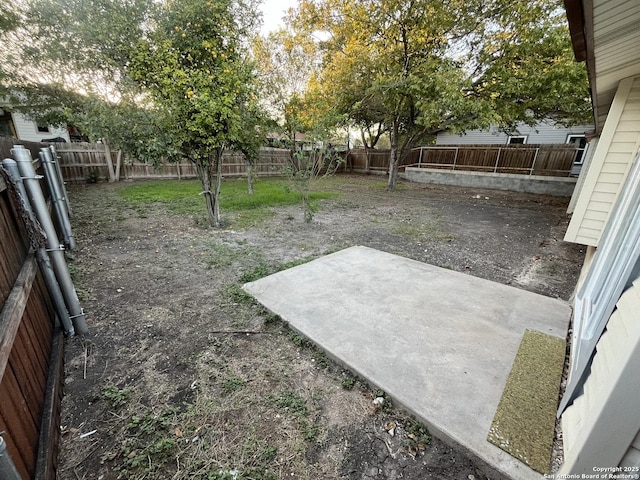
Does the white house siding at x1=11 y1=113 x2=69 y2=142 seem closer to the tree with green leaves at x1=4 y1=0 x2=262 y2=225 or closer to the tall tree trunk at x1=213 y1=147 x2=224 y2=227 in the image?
the tree with green leaves at x1=4 y1=0 x2=262 y2=225

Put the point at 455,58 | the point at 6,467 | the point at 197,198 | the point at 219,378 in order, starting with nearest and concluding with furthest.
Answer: the point at 6,467 → the point at 219,378 → the point at 197,198 → the point at 455,58

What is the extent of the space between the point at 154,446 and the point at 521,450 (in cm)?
195

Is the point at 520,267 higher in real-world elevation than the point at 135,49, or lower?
lower

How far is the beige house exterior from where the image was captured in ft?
3.45

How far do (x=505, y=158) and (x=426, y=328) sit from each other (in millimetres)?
13061

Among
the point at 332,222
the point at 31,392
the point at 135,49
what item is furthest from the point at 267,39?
the point at 31,392

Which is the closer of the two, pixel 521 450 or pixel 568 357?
pixel 521 450

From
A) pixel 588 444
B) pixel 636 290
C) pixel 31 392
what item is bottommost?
pixel 31 392

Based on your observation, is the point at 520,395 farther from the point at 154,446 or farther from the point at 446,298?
the point at 154,446

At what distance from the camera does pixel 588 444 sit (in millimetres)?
1120

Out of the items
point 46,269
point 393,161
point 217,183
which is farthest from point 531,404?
point 393,161

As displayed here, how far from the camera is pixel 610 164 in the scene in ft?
10.2

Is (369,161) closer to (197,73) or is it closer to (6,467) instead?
(197,73)

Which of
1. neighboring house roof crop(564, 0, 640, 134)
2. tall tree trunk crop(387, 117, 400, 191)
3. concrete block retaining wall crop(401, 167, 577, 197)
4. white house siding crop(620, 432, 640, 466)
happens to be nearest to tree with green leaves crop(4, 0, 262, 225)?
neighboring house roof crop(564, 0, 640, 134)
